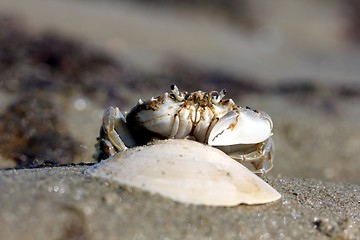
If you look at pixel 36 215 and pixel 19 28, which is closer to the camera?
pixel 36 215

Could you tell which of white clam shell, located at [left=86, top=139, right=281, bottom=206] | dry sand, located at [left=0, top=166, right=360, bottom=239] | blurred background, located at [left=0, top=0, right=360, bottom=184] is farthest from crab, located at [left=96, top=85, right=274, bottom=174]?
blurred background, located at [left=0, top=0, right=360, bottom=184]

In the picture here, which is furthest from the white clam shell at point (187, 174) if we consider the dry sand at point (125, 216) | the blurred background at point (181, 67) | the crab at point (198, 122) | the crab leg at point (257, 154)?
the blurred background at point (181, 67)

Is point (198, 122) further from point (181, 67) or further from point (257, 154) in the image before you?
point (181, 67)

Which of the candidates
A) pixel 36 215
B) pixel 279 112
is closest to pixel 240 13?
pixel 279 112

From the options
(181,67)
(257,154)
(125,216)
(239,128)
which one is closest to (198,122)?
(239,128)

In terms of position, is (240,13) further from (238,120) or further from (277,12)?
(238,120)

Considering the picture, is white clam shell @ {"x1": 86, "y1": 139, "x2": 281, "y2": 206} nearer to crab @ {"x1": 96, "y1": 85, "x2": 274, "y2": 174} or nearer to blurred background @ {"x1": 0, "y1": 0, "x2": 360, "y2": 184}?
crab @ {"x1": 96, "y1": 85, "x2": 274, "y2": 174}
